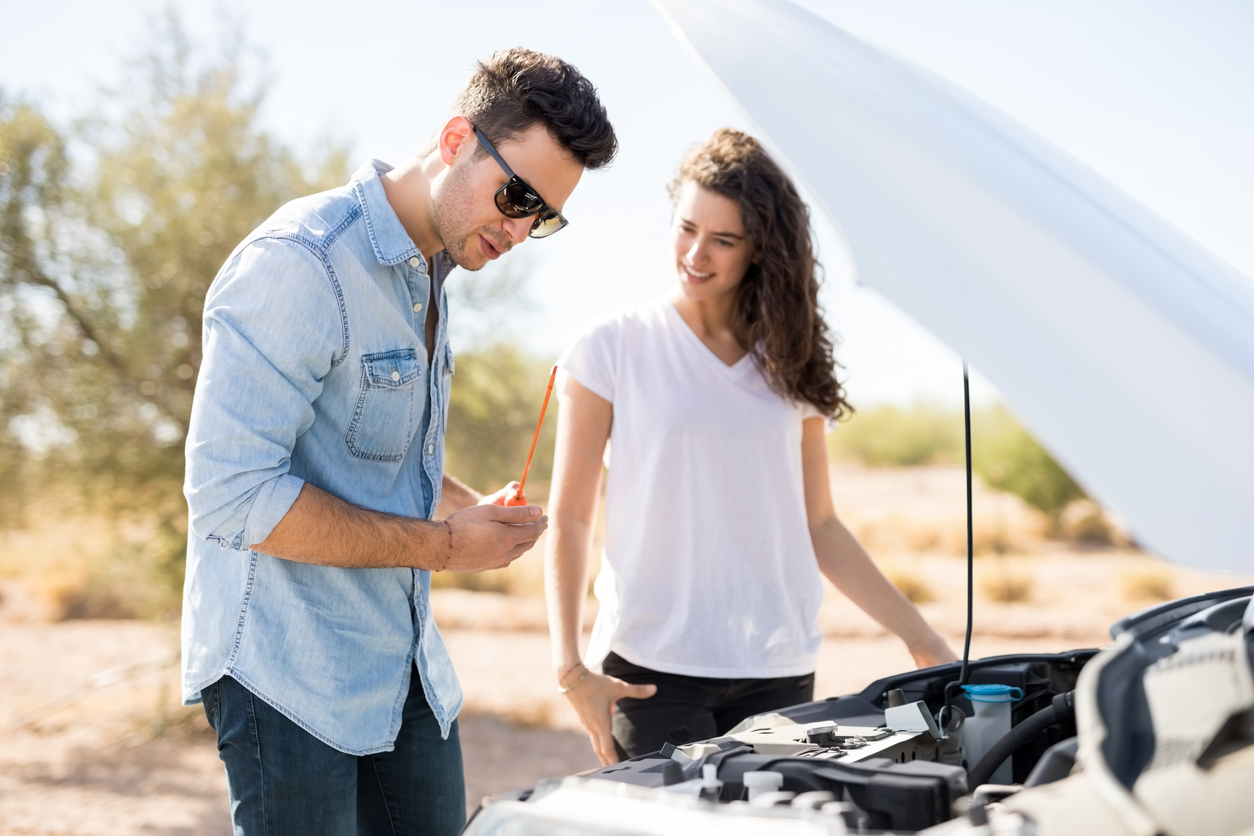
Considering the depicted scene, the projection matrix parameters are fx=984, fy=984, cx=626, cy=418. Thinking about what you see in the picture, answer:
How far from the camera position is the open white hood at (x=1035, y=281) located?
1.18m

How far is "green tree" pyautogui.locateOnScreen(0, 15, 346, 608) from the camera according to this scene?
7.62 metres

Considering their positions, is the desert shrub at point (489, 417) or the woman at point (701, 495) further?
the desert shrub at point (489, 417)

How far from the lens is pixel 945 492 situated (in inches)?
754

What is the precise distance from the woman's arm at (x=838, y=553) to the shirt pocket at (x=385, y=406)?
1.17 metres

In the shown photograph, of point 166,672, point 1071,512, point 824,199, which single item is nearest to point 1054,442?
point 824,199

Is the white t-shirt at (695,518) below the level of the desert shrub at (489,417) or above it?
below

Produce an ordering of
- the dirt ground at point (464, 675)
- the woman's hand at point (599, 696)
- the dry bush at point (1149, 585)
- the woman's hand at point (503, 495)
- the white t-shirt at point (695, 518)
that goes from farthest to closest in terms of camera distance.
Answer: the dry bush at point (1149, 585), the dirt ground at point (464, 675), the white t-shirt at point (695, 518), the woman's hand at point (599, 696), the woman's hand at point (503, 495)

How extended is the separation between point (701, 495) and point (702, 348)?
1.29 ft

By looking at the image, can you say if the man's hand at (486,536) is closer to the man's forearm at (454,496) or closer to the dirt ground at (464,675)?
the man's forearm at (454,496)

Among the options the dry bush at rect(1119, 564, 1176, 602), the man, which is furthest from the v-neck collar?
the dry bush at rect(1119, 564, 1176, 602)

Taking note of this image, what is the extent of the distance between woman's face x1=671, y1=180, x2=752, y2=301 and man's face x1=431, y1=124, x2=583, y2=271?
59cm

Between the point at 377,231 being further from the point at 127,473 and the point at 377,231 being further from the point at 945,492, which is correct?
the point at 945,492

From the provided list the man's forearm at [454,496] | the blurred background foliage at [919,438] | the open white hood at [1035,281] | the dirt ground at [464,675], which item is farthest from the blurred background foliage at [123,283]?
the blurred background foliage at [919,438]

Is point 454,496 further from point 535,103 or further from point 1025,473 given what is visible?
point 1025,473
